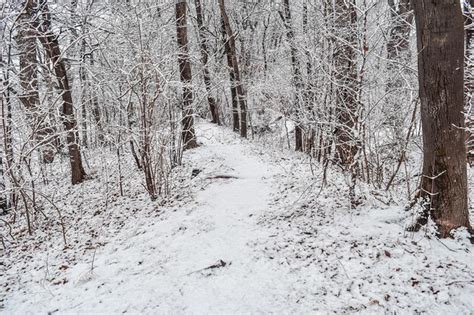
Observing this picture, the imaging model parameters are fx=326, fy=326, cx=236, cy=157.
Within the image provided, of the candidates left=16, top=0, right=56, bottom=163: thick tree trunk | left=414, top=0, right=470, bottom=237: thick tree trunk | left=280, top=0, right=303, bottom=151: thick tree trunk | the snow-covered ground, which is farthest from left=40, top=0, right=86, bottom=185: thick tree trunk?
left=414, top=0, right=470, bottom=237: thick tree trunk

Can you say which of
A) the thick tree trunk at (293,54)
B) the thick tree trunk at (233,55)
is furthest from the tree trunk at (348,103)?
→ the thick tree trunk at (233,55)

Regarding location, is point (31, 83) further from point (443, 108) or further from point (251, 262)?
point (443, 108)

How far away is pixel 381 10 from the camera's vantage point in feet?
20.7

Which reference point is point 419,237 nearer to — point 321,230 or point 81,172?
point 321,230

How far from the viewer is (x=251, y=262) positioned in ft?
13.2

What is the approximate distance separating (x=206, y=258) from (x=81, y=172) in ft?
22.1

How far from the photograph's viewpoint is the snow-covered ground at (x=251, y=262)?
10.3 feet

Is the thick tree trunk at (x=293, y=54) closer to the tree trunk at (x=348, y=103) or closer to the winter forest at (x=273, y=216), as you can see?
the winter forest at (x=273, y=216)

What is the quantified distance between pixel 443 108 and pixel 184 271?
345 centimetres

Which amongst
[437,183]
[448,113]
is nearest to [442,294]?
[437,183]

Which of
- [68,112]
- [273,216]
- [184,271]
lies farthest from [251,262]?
[68,112]

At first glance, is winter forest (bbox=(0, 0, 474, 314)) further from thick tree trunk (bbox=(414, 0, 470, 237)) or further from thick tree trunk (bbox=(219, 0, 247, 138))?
thick tree trunk (bbox=(219, 0, 247, 138))

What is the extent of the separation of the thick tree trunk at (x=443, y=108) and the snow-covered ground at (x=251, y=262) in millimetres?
399

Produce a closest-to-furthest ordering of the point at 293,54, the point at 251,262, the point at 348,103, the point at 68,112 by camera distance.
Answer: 1. the point at 251,262
2. the point at 348,103
3. the point at 68,112
4. the point at 293,54
